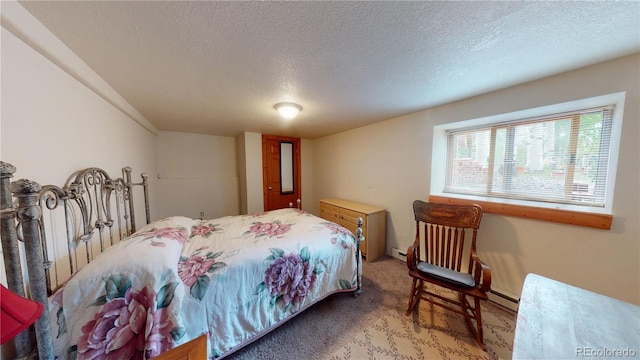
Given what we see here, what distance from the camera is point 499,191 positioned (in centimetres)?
208

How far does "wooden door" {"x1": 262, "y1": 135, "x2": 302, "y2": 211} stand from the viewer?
3936 millimetres

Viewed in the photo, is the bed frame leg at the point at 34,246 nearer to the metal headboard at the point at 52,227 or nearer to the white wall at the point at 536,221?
the metal headboard at the point at 52,227

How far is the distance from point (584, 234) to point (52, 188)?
352 centimetres

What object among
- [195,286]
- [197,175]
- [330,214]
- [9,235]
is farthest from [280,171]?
[9,235]

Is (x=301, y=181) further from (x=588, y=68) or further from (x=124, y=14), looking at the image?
(x=588, y=68)

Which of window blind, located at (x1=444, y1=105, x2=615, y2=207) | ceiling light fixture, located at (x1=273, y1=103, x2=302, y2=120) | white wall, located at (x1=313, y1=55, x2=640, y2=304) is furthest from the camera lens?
ceiling light fixture, located at (x1=273, y1=103, x2=302, y2=120)

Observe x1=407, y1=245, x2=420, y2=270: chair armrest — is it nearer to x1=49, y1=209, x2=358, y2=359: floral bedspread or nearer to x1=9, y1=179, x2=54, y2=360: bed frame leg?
x1=49, y1=209, x2=358, y2=359: floral bedspread

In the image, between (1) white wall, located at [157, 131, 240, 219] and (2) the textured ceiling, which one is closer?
(2) the textured ceiling

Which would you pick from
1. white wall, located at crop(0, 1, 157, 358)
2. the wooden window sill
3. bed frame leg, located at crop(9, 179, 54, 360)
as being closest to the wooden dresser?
the wooden window sill

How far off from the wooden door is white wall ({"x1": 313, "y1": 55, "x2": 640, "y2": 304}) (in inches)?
71.9

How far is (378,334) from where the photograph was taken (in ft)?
5.11

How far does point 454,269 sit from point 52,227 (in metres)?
3.01

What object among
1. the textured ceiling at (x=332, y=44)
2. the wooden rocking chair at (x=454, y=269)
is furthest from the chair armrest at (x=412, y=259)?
the textured ceiling at (x=332, y=44)

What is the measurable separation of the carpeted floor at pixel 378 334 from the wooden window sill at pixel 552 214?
923mm
